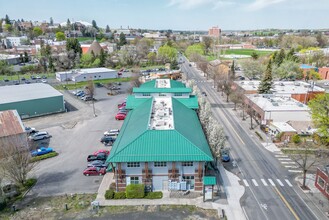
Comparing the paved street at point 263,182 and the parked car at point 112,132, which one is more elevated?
the parked car at point 112,132

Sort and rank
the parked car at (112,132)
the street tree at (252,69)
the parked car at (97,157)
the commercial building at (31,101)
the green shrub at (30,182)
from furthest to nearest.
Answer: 1. the street tree at (252,69)
2. the commercial building at (31,101)
3. the parked car at (112,132)
4. the parked car at (97,157)
5. the green shrub at (30,182)

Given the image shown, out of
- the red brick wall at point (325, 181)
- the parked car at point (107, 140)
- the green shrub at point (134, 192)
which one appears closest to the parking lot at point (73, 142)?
the parked car at point (107, 140)

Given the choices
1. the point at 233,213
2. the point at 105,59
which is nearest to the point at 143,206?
the point at 233,213

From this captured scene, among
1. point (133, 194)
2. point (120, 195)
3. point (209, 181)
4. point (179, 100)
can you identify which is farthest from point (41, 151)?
point (209, 181)

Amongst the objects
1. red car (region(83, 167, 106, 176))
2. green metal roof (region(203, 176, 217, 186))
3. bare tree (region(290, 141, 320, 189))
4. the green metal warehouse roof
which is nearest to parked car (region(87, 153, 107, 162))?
red car (region(83, 167, 106, 176))

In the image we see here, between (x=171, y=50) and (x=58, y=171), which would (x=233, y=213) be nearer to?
(x=58, y=171)

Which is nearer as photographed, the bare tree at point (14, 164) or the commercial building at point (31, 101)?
the bare tree at point (14, 164)

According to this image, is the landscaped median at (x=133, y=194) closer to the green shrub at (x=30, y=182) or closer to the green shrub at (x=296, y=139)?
the green shrub at (x=30, y=182)
